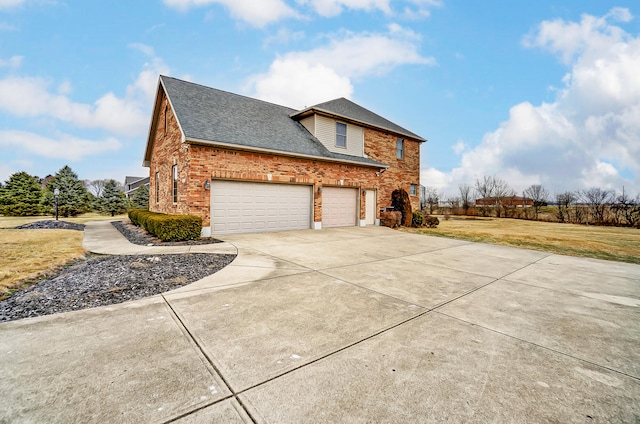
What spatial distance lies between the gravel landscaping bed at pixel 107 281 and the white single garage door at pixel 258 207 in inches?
156

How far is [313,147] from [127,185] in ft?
203

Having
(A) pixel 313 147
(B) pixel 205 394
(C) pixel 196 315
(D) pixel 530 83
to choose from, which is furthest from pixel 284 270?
(D) pixel 530 83

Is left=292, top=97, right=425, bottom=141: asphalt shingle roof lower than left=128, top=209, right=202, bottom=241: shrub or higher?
higher

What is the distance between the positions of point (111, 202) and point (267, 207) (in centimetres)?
2666

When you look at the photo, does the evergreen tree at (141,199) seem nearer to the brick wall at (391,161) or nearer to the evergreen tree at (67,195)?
the evergreen tree at (67,195)

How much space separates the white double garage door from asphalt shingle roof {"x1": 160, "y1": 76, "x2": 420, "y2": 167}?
1.70 metres

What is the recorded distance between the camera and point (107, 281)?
476 cm

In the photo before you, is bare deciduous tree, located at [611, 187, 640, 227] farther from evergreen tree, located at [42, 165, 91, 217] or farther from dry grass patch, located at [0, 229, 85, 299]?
evergreen tree, located at [42, 165, 91, 217]

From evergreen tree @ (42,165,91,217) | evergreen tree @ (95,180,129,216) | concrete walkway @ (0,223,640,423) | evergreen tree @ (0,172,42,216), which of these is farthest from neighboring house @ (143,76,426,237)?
evergreen tree @ (0,172,42,216)

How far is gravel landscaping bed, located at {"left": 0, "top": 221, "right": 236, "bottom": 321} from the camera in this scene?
375 centimetres

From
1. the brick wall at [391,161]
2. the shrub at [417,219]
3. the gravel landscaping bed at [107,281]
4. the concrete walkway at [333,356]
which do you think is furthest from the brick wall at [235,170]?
the concrete walkway at [333,356]

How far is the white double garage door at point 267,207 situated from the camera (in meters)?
10.7

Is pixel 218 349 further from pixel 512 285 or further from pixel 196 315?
pixel 512 285

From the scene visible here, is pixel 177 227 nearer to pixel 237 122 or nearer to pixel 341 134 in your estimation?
pixel 237 122
